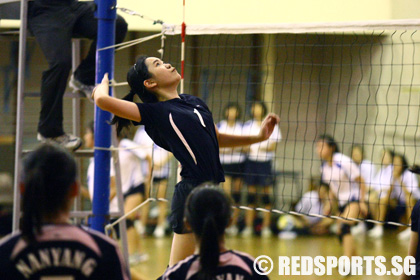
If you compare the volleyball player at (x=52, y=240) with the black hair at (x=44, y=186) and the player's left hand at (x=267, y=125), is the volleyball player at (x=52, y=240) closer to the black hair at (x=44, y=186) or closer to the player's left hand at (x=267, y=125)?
the black hair at (x=44, y=186)

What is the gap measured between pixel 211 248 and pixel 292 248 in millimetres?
6306

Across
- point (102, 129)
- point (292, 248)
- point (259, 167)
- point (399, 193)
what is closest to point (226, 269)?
point (102, 129)

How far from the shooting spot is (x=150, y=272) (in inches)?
253

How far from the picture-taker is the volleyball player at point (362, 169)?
8383 mm

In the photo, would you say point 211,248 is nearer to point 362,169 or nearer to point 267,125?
point 267,125

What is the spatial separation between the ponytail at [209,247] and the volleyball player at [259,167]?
5.88 metres

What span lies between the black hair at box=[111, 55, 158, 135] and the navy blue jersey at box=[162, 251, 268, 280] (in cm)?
152

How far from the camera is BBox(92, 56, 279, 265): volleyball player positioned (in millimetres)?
3223

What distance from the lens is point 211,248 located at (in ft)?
6.70

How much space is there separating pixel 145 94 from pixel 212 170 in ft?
1.94

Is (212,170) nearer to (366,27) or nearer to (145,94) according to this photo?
(145,94)

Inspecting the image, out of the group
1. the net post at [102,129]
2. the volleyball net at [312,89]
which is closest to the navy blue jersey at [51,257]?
the net post at [102,129]

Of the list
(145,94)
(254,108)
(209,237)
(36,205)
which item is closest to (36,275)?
(36,205)

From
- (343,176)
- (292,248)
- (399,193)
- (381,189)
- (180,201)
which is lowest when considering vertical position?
(292,248)
